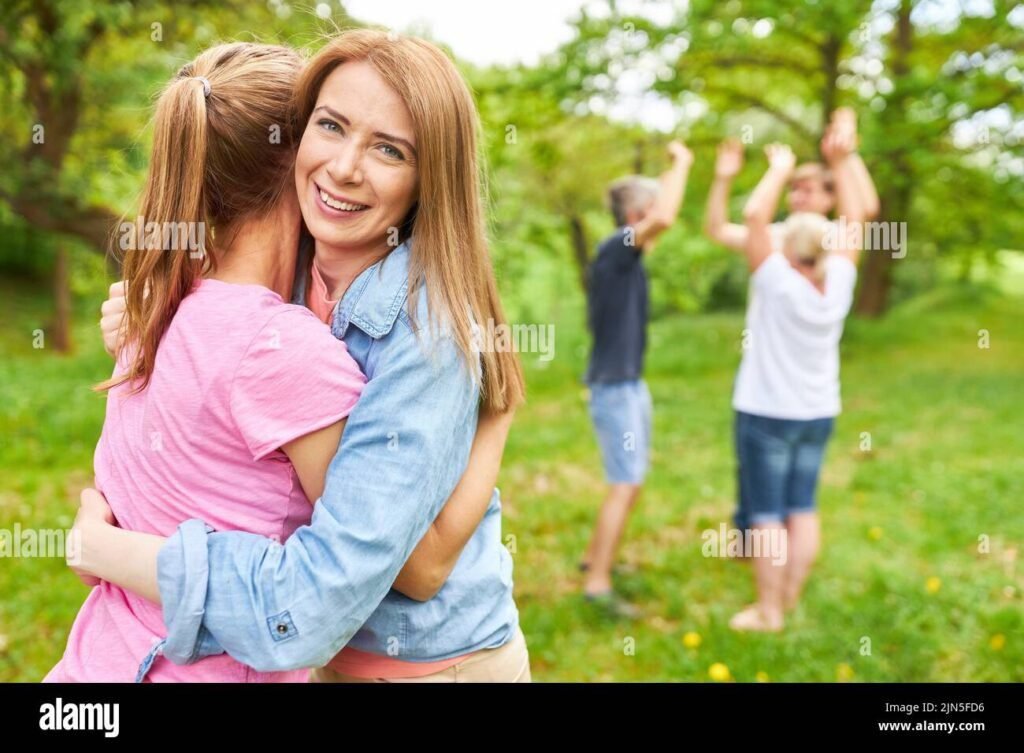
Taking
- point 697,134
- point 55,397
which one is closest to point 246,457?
point 55,397

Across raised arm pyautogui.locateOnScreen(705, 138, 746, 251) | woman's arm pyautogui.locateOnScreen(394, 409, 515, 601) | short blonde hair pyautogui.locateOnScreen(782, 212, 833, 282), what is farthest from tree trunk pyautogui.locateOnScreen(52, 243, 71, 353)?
woman's arm pyautogui.locateOnScreen(394, 409, 515, 601)

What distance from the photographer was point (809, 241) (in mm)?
4418

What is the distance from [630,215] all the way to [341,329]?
12.2 ft

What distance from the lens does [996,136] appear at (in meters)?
10.6

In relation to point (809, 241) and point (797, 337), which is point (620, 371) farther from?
point (809, 241)

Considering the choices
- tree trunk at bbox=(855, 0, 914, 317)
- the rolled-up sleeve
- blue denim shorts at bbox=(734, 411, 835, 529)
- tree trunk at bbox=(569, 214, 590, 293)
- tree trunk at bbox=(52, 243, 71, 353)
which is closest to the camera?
the rolled-up sleeve

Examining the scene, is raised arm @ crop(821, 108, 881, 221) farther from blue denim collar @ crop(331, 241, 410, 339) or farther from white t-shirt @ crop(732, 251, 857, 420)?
blue denim collar @ crop(331, 241, 410, 339)

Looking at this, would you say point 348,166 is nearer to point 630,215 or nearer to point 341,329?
point 341,329

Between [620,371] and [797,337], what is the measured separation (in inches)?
36.7

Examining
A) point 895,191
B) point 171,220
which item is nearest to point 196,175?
point 171,220

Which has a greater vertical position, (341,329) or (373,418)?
(341,329)

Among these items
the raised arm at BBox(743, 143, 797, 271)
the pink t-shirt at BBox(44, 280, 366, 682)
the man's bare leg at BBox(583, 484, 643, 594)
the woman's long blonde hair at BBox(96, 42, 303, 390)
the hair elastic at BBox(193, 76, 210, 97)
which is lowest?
the man's bare leg at BBox(583, 484, 643, 594)

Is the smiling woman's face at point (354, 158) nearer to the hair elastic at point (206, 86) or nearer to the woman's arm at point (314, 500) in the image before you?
the hair elastic at point (206, 86)

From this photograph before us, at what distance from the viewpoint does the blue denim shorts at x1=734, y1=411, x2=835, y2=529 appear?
14.8ft
